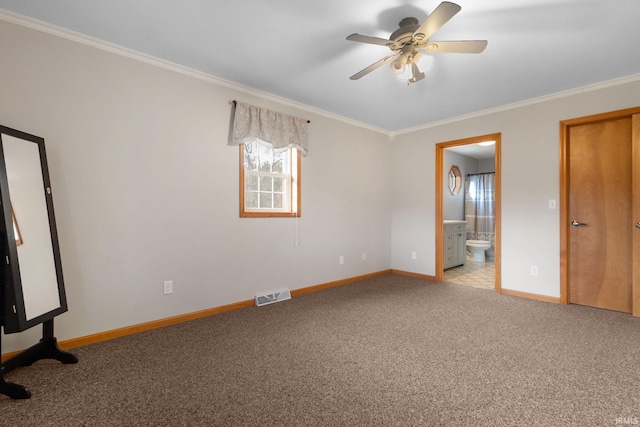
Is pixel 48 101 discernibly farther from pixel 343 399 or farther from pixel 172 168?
pixel 343 399

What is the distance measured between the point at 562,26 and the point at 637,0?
38cm

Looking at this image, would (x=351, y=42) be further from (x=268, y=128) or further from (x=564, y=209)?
(x=564, y=209)

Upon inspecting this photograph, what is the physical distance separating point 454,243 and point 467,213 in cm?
198

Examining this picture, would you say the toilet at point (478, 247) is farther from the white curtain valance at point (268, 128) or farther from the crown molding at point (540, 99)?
the white curtain valance at point (268, 128)

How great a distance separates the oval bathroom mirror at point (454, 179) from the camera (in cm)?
660

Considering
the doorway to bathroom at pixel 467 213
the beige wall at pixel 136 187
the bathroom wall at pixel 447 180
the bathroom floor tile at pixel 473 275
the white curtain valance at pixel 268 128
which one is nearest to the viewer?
the beige wall at pixel 136 187

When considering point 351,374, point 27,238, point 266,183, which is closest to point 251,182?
point 266,183

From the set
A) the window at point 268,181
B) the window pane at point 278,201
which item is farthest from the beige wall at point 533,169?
the window pane at point 278,201

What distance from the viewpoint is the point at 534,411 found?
1519 millimetres

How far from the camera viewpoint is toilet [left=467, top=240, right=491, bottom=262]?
6.06 meters

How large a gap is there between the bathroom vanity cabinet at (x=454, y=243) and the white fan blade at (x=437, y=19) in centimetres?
382

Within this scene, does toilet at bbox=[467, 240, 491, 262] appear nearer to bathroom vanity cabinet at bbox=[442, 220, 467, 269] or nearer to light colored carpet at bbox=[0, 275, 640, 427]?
bathroom vanity cabinet at bbox=[442, 220, 467, 269]

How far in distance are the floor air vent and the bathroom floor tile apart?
2.57 metres

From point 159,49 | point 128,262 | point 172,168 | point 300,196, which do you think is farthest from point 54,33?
point 300,196
